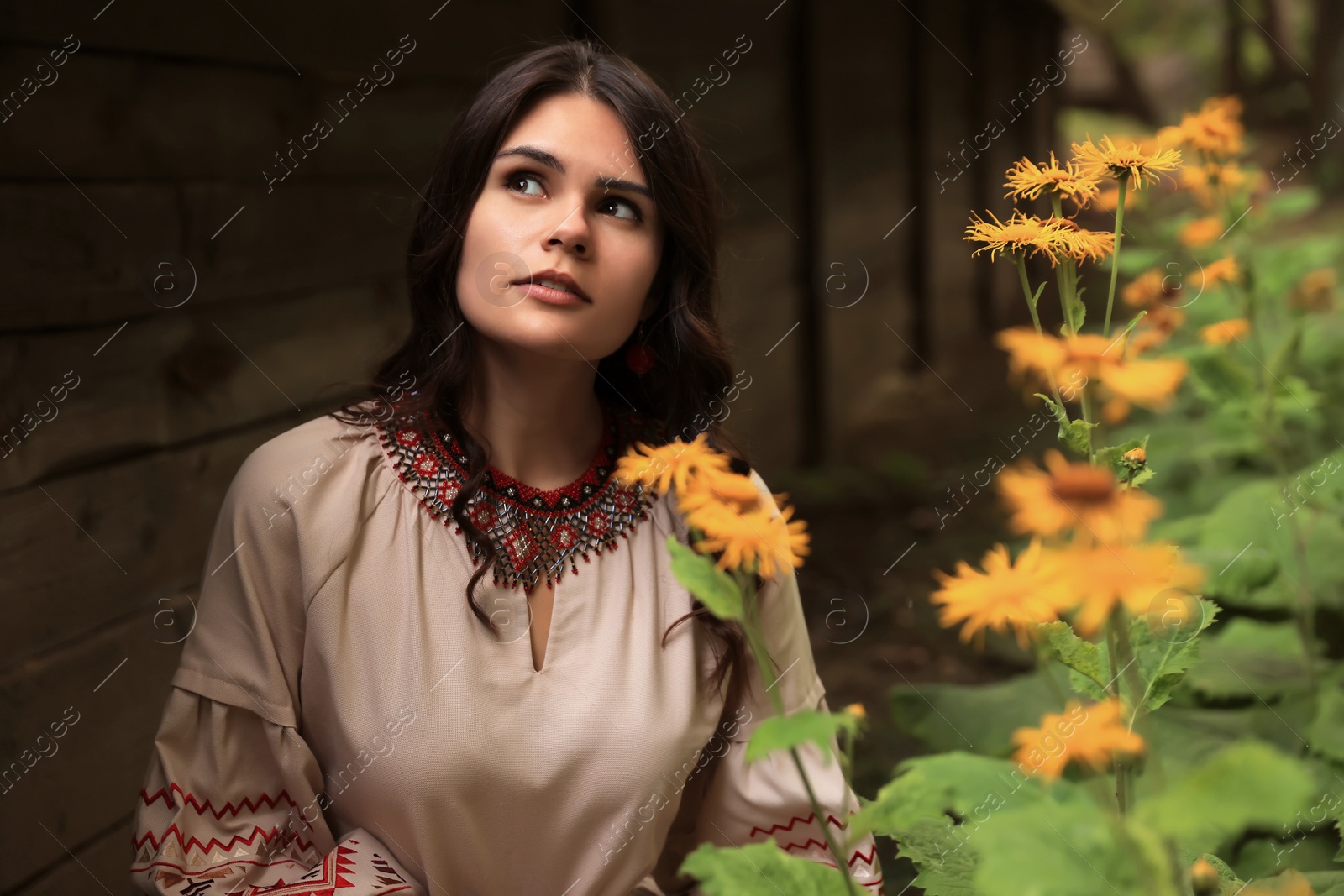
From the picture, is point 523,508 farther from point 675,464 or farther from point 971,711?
point 971,711

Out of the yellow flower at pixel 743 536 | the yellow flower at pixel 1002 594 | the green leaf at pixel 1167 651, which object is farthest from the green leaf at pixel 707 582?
the green leaf at pixel 1167 651

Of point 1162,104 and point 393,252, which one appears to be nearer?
point 393,252

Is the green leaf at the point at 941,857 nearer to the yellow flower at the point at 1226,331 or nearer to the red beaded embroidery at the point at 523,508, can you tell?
the red beaded embroidery at the point at 523,508

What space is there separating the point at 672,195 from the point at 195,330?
101 cm

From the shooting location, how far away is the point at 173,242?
1.89 m

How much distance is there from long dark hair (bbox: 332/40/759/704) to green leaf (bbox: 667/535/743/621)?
0.65 m

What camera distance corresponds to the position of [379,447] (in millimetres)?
1445

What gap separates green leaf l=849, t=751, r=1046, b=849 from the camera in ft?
2.02

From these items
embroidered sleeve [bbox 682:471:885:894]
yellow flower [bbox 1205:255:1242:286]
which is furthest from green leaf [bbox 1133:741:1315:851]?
yellow flower [bbox 1205:255:1242:286]

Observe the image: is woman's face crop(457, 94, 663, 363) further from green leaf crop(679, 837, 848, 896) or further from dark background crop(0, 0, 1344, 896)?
green leaf crop(679, 837, 848, 896)

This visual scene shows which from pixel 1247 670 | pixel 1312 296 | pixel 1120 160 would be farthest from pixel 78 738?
pixel 1312 296

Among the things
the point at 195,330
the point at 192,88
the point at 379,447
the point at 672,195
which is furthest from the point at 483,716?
the point at 192,88

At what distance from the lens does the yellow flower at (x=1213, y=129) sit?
4.27 ft

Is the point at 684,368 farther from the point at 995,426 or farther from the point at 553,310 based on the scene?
the point at 995,426
